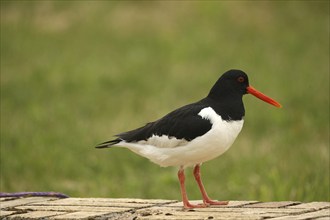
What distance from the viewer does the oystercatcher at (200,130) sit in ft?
19.9

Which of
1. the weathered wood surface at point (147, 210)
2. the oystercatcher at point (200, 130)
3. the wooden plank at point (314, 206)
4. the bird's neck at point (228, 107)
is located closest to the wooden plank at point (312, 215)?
the weathered wood surface at point (147, 210)

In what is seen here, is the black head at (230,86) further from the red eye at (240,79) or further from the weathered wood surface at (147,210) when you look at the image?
the weathered wood surface at (147,210)

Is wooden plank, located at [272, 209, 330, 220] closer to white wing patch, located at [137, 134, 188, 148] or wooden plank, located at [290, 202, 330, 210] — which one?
wooden plank, located at [290, 202, 330, 210]

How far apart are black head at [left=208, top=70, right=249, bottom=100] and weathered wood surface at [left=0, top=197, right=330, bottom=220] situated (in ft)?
2.59

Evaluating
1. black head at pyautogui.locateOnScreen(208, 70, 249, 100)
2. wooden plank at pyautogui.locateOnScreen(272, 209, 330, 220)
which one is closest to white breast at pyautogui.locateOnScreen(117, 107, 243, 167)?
black head at pyautogui.locateOnScreen(208, 70, 249, 100)

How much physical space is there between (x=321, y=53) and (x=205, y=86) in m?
3.29

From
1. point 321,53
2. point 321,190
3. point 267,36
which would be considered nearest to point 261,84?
point 321,53

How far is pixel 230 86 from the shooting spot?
248 inches

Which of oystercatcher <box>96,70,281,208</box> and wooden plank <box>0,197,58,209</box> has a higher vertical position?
oystercatcher <box>96,70,281,208</box>

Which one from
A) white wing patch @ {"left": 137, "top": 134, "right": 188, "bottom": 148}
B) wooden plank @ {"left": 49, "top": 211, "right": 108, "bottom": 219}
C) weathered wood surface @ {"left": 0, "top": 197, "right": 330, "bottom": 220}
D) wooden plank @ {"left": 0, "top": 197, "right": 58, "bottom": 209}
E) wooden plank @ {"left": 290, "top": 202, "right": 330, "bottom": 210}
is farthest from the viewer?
wooden plank @ {"left": 0, "top": 197, "right": 58, "bottom": 209}

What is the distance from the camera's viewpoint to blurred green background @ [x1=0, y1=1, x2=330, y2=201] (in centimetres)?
949

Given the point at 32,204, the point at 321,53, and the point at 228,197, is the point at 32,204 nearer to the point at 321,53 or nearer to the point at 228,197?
the point at 228,197

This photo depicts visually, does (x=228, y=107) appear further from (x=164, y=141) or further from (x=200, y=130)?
(x=164, y=141)

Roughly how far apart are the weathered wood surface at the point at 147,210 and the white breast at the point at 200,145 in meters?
0.35
